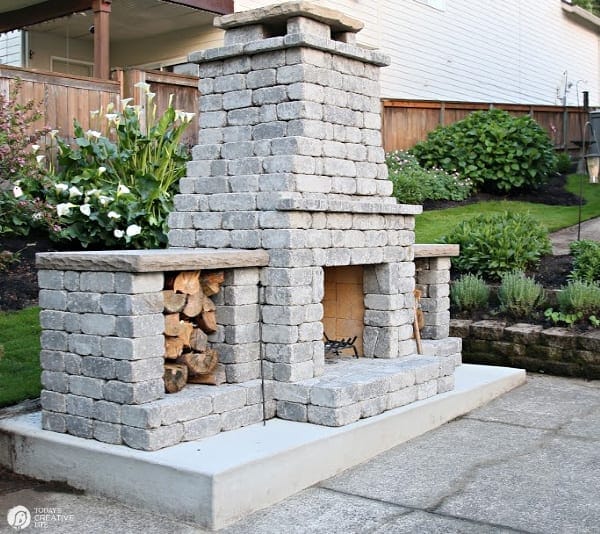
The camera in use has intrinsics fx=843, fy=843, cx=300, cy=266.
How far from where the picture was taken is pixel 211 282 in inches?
234

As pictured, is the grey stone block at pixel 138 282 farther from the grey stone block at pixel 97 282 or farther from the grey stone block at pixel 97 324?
the grey stone block at pixel 97 324

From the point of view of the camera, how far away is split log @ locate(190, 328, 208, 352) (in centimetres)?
588

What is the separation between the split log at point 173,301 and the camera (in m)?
5.56

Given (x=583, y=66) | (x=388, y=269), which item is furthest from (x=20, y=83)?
(x=583, y=66)

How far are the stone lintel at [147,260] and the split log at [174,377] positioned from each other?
0.71m

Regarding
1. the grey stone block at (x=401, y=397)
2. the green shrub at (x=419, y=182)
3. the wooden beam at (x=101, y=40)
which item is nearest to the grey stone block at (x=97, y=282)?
the grey stone block at (x=401, y=397)

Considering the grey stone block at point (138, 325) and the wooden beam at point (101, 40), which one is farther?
the wooden beam at point (101, 40)

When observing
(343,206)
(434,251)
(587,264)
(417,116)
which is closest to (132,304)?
(343,206)

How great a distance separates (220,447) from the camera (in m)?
5.31

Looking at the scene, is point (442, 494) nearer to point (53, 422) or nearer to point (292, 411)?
point (292, 411)

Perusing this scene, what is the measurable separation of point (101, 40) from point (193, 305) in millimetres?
8468

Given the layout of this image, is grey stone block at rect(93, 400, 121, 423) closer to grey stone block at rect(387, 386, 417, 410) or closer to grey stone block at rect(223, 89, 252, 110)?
grey stone block at rect(387, 386, 417, 410)

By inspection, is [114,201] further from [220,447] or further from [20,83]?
[220,447]

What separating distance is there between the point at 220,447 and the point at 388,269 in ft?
7.94
